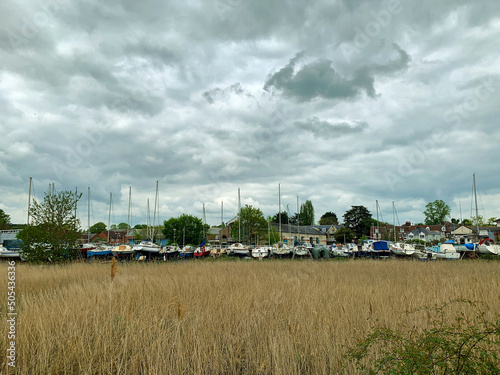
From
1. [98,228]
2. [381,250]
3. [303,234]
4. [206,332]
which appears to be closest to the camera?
[206,332]

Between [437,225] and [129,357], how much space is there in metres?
140

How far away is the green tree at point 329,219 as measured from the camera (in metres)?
148

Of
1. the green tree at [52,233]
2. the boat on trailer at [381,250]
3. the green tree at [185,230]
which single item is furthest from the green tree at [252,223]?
the green tree at [52,233]

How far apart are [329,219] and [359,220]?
3277 cm

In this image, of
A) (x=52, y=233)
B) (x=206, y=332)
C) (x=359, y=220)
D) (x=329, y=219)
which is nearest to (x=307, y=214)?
(x=329, y=219)

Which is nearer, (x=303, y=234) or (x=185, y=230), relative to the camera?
(x=185, y=230)

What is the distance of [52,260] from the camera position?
2220 centimetres

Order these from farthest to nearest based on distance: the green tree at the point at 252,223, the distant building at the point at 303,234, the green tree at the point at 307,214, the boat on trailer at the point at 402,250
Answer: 1. the green tree at the point at 307,214
2. the distant building at the point at 303,234
3. the green tree at the point at 252,223
4. the boat on trailer at the point at 402,250

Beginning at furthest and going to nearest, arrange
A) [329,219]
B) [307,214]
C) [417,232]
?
1. [329,219]
2. [307,214]
3. [417,232]

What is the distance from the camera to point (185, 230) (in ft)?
314

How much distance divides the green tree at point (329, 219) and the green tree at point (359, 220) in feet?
90.7

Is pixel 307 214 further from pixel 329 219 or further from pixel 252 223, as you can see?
pixel 252 223

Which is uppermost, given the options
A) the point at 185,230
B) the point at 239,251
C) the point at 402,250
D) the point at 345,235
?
the point at 185,230

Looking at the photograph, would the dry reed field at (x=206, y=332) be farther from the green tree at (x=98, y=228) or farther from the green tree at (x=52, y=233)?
the green tree at (x=98, y=228)
